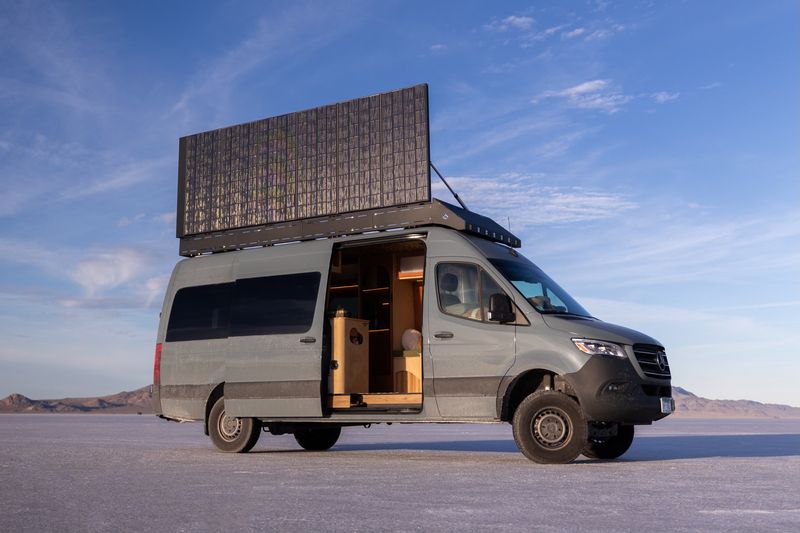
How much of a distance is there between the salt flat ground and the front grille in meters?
1.08

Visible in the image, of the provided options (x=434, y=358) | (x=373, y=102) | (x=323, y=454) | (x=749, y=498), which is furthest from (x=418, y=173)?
(x=749, y=498)

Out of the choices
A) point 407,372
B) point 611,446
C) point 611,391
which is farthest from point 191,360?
point 611,391

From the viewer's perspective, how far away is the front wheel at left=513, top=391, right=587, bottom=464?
9.84 metres

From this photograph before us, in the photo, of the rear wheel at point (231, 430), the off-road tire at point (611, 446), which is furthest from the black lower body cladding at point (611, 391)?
the rear wheel at point (231, 430)

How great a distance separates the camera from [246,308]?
504 inches

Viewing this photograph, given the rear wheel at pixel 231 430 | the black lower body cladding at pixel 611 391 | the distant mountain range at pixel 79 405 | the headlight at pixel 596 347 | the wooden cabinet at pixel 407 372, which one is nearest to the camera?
the black lower body cladding at pixel 611 391

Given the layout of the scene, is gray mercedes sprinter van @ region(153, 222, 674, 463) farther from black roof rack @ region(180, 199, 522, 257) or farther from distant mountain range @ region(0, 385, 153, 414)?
distant mountain range @ region(0, 385, 153, 414)

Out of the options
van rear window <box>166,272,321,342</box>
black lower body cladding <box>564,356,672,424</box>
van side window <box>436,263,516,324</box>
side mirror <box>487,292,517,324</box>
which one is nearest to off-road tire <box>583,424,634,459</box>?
black lower body cladding <box>564,356,672,424</box>

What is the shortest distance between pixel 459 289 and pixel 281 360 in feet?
9.71

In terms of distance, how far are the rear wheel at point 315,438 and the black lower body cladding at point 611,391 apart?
5.30 m

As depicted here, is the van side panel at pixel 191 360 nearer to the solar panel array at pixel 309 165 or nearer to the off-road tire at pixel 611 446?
the solar panel array at pixel 309 165

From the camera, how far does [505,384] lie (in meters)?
10.3

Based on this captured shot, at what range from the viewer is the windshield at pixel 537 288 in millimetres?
10711

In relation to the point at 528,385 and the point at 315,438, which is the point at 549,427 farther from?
the point at 315,438
